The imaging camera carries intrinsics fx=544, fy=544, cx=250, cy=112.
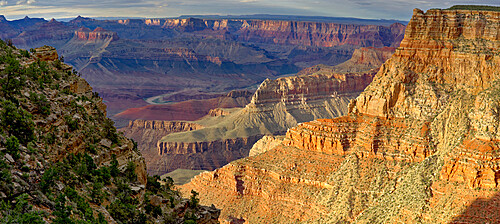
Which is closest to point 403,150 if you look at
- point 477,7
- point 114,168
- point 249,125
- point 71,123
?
point 477,7

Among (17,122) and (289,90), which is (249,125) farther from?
(17,122)

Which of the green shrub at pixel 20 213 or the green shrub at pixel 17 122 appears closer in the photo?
the green shrub at pixel 20 213

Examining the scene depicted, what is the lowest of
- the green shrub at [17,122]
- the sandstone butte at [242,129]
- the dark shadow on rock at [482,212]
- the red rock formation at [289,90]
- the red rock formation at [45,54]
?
the sandstone butte at [242,129]

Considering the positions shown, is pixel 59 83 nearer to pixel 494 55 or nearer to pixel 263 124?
pixel 494 55

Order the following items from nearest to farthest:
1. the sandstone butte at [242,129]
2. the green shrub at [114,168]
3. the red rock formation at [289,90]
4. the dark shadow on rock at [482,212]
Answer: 1. the green shrub at [114,168]
2. the dark shadow on rock at [482,212]
3. the sandstone butte at [242,129]
4. the red rock formation at [289,90]

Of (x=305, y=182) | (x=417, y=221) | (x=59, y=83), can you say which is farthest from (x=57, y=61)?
(x=305, y=182)

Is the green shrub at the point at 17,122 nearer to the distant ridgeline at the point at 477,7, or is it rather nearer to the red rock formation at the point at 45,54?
the red rock formation at the point at 45,54

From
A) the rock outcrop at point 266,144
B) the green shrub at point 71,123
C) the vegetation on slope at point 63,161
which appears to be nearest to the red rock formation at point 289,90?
the rock outcrop at point 266,144
